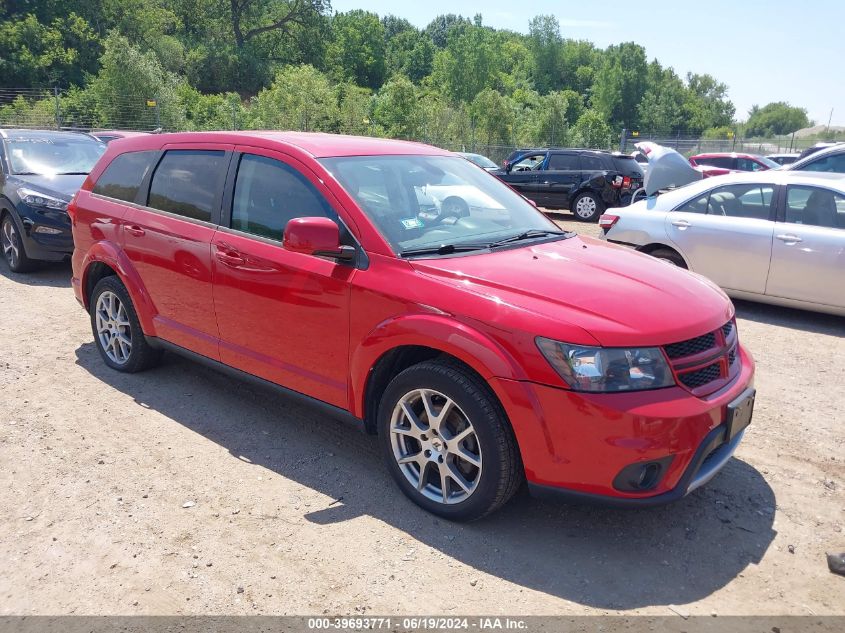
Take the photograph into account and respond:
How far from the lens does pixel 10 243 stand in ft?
28.4

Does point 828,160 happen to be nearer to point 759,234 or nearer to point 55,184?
point 759,234

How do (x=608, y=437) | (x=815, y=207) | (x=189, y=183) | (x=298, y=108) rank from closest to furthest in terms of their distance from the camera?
(x=608, y=437) < (x=189, y=183) < (x=815, y=207) < (x=298, y=108)

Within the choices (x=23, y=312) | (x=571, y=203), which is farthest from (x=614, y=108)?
(x=23, y=312)

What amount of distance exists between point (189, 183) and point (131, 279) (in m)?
0.90

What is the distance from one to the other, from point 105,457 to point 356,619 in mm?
2113

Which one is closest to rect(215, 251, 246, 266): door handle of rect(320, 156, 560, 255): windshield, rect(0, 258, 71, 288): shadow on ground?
rect(320, 156, 560, 255): windshield

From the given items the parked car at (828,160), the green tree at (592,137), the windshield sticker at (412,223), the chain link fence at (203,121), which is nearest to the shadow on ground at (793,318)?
the parked car at (828,160)

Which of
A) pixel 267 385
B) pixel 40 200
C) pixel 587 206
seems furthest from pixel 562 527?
pixel 587 206

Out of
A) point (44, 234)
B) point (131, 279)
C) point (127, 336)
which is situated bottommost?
point (127, 336)

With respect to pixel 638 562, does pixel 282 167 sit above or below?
above

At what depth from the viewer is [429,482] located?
11.3 feet

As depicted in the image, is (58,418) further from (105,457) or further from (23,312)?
(23,312)

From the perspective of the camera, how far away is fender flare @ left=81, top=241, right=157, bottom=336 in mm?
4828

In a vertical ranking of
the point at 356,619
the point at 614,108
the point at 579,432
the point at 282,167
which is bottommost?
the point at 356,619
